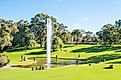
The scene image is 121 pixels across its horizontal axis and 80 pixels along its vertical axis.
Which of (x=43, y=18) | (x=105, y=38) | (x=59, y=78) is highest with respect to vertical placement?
(x=43, y=18)

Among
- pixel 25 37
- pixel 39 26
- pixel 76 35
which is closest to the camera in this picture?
pixel 25 37

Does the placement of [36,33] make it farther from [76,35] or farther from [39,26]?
[76,35]

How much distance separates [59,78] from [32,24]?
88.0m

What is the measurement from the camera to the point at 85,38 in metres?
190

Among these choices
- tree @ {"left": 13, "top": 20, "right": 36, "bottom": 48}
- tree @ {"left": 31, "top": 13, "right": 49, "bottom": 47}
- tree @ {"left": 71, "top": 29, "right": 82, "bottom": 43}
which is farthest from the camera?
tree @ {"left": 71, "top": 29, "right": 82, "bottom": 43}

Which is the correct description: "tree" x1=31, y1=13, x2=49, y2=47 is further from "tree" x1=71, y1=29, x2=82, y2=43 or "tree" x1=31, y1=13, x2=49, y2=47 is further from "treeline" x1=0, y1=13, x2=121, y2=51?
"tree" x1=71, y1=29, x2=82, y2=43

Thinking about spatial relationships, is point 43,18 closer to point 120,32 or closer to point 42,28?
point 42,28

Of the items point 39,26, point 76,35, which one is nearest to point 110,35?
point 39,26

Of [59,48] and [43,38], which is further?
[43,38]

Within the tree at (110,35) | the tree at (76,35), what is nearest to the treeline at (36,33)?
the tree at (110,35)

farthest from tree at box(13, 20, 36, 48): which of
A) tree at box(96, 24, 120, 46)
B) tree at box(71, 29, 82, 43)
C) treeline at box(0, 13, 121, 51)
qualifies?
tree at box(71, 29, 82, 43)

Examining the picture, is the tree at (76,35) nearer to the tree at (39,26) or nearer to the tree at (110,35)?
the tree at (110,35)

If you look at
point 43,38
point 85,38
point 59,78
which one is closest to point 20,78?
point 59,78

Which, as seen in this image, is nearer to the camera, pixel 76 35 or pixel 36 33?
pixel 36 33
